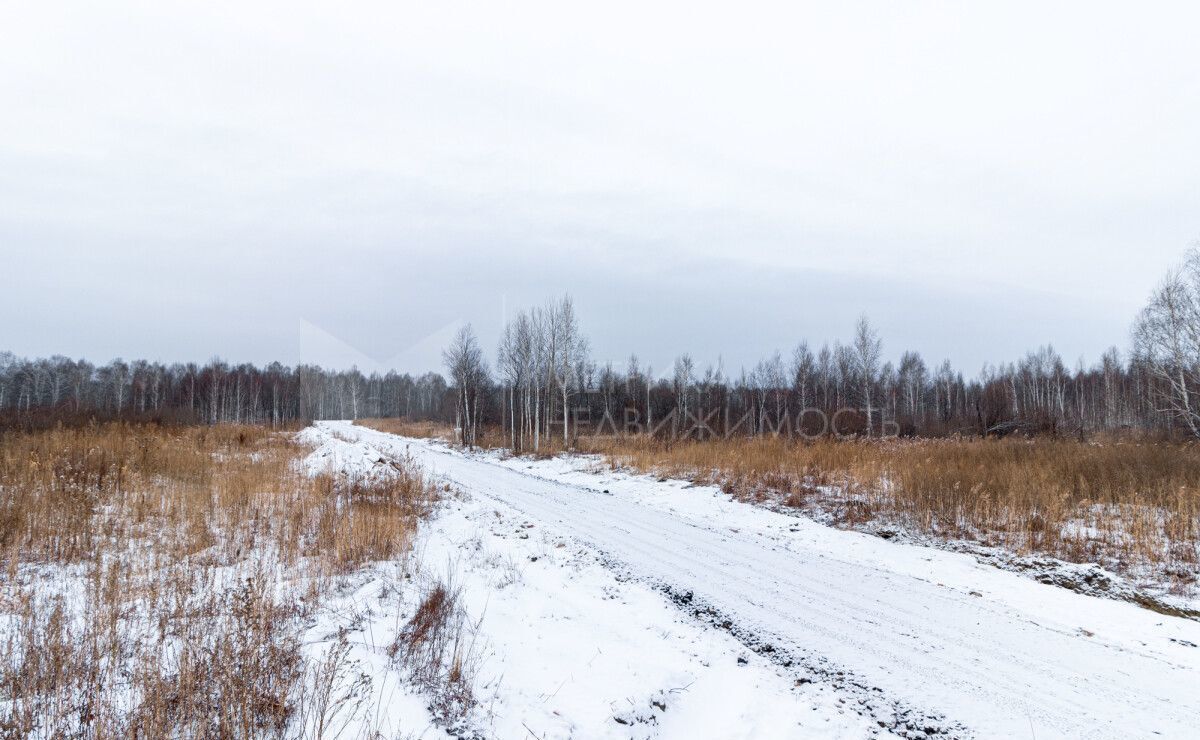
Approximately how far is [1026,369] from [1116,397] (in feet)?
51.8

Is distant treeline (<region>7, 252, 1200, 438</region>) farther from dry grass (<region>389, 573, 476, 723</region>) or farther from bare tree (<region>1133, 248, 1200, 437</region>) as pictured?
dry grass (<region>389, 573, 476, 723</region>)

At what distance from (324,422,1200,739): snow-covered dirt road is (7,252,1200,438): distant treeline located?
2178 centimetres

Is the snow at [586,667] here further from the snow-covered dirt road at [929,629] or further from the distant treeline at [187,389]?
the distant treeline at [187,389]

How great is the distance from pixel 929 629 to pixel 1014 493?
640 centimetres

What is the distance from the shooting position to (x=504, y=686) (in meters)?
4.32

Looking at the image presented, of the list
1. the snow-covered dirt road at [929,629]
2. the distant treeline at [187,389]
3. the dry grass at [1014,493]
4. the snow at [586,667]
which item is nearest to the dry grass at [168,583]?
the snow at [586,667]

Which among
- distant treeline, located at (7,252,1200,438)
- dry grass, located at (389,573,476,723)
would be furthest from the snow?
distant treeline, located at (7,252,1200,438)

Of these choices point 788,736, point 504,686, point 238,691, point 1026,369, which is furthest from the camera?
point 1026,369

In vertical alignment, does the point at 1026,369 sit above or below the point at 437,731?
above

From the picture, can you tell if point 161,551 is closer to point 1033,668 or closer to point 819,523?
point 1033,668

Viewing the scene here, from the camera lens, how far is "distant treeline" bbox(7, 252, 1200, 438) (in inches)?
1121

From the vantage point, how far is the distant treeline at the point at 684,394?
28484 millimetres

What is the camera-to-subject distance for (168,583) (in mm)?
5203

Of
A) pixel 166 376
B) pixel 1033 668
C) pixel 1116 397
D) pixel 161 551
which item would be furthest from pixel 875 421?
pixel 166 376
